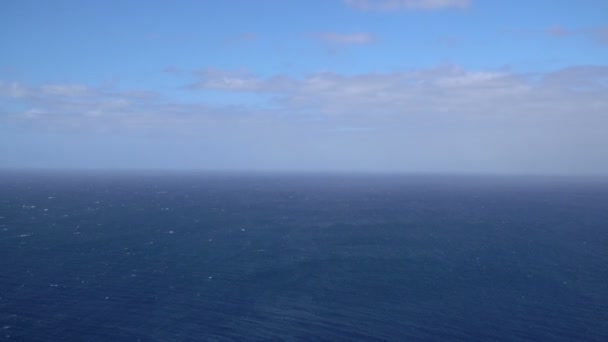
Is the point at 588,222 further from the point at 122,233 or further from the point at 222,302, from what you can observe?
the point at 122,233

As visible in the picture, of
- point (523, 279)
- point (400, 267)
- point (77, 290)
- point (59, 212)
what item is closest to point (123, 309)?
point (77, 290)

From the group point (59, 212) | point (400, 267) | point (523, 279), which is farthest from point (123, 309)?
point (59, 212)

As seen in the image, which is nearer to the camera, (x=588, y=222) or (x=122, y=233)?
(x=122, y=233)

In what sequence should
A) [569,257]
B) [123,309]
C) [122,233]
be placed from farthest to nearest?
[122,233] < [569,257] < [123,309]

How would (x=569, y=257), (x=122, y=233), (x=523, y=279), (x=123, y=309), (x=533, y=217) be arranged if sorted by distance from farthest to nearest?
(x=533, y=217), (x=122, y=233), (x=569, y=257), (x=523, y=279), (x=123, y=309)

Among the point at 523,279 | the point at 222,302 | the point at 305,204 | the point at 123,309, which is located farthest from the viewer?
the point at 305,204

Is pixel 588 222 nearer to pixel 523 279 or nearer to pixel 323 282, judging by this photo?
pixel 523 279
